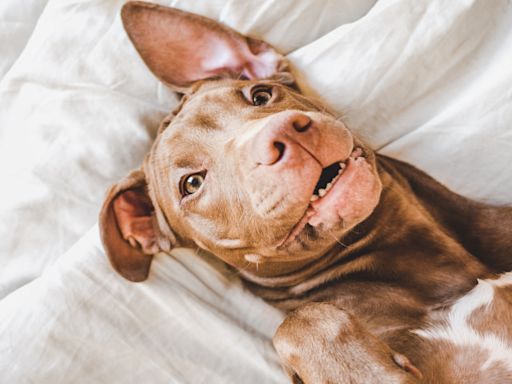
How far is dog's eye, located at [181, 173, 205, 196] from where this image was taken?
2.86 m

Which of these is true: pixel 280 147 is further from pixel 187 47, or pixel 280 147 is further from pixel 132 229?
pixel 187 47

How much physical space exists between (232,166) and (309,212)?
0.45m

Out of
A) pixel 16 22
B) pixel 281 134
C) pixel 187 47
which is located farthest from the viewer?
pixel 16 22

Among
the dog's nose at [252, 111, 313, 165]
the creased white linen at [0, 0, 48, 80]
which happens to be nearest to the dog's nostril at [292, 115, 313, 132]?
the dog's nose at [252, 111, 313, 165]

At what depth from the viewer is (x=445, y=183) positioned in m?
3.20

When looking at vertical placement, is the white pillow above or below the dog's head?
below

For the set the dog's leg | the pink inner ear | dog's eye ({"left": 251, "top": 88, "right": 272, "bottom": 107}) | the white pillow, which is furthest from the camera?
Result: the white pillow

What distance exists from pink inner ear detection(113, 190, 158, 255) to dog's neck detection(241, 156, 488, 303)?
0.60m

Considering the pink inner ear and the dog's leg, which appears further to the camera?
the pink inner ear

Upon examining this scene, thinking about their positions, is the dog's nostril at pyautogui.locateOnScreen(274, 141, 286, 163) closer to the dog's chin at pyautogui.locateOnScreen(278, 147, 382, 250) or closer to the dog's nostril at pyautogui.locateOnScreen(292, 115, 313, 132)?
the dog's nostril at pyautogui.locateOnScreen(292, 115, 313, 132)

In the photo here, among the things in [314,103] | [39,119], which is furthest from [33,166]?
[314,103]

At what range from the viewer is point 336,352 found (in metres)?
2.14

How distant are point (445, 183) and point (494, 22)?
0.96m

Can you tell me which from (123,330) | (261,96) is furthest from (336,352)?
(261,96)
